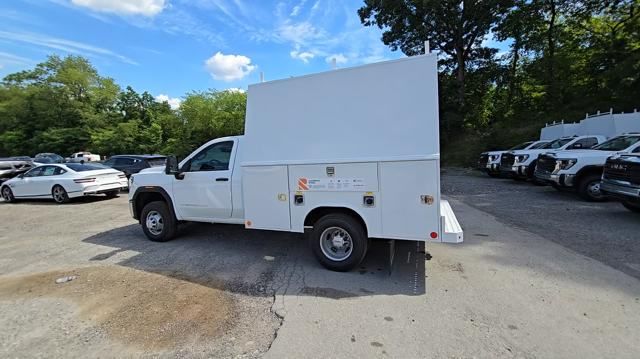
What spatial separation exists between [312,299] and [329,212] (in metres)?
1.22

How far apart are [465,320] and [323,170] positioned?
7.68 ft

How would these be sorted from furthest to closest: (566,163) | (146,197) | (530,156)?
(530,156)
(566,163)
(146,197)

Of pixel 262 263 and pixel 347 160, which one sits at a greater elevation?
pixel 347 160

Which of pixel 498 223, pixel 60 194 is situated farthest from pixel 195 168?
pixel 60 194

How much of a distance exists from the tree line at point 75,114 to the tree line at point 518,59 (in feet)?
107

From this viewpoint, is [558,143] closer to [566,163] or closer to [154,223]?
[566,163]

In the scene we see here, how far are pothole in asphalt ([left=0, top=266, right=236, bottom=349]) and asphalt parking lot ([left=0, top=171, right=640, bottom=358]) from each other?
0.06 feet

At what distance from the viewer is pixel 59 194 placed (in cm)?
1156

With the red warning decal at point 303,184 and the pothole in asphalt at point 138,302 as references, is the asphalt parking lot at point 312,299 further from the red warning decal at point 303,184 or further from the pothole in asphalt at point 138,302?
the red warning decal at point 303,184

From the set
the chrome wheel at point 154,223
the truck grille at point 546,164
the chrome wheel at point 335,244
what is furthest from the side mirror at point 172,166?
the truck grille at point 546,164

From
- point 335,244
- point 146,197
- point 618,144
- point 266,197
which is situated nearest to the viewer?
point 335,244

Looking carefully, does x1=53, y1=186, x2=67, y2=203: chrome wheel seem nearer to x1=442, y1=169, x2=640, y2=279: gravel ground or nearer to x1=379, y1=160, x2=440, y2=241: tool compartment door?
x1=379, y1=160, x2=440, y2=241: tool compartment door

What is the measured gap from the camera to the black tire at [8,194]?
1243cm

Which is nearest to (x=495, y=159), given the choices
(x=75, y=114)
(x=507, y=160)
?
(x=507, y=160)
